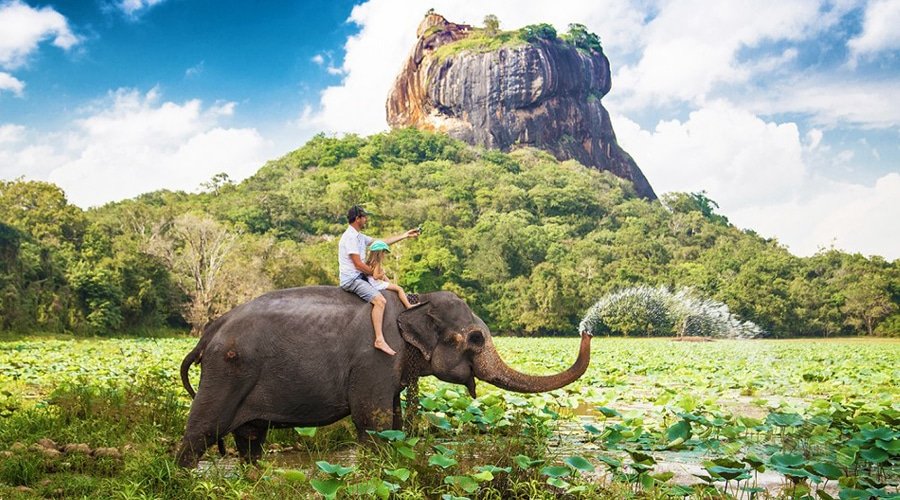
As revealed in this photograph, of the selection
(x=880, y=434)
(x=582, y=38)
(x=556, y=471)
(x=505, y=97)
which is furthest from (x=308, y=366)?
(x=582, y=38)

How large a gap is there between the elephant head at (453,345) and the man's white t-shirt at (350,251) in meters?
0.55

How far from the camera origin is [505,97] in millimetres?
116250

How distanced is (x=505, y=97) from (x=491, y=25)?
19.4m

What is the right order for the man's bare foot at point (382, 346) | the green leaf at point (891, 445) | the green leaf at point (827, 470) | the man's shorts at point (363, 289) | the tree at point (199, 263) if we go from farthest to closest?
1. the tree at point (199, 263)
2. the man's shorts at point (363, 289)
3. the man's bare foot at point (382, 346)
4. the green leaf at point (891, 445)
5. the green leaf at point (827, 470)

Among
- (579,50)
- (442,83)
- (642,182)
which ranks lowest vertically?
(642,182)

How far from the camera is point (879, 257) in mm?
59125

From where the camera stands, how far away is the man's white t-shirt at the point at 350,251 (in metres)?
6.75

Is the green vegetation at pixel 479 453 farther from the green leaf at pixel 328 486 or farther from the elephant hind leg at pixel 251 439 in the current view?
the elephant hind leg at pixel 251 439

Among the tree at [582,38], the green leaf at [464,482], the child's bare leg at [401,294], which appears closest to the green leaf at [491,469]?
the green leaf at [464,482]

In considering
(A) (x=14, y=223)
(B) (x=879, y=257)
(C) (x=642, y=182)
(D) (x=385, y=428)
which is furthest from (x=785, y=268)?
(C) (x=642, y=182)

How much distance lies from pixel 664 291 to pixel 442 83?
64823mm

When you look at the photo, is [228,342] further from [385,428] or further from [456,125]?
[456,125]

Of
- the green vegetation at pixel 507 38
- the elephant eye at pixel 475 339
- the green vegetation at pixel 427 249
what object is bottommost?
the elephant eye at pixel 475 339

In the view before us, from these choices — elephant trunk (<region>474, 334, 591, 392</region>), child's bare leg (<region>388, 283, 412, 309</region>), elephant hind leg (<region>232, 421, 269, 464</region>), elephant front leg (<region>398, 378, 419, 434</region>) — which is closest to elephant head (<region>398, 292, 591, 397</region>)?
elephant trunk (<region>474, 334, 591, 392</region>)
